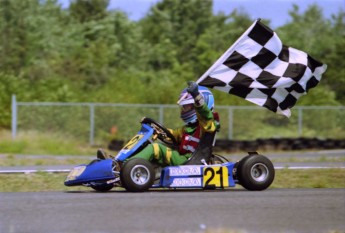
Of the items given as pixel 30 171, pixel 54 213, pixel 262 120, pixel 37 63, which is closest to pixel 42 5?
pixel 37 63

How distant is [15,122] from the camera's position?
22172mm

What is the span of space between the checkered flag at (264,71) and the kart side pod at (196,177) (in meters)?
1.01

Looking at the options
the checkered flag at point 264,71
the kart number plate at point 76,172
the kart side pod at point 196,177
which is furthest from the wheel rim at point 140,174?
the checkered flag at point 264,71

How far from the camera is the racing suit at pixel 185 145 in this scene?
838cm

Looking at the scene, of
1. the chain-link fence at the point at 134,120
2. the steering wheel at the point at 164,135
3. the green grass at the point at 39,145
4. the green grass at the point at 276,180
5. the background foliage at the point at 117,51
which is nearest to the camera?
the steering wheel at the point at 164,135

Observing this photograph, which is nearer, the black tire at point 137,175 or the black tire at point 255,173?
the black tire at point 137,175

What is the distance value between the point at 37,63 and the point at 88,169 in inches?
990

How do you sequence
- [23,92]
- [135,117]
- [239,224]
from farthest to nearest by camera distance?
[23,92] < [135,117] < [239,224]

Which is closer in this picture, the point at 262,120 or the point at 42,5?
the point at 262,120

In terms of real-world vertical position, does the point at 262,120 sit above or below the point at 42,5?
below

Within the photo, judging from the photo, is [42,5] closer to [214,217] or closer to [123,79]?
[123,79]

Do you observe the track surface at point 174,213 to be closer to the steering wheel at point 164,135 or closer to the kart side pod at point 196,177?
the kart side pod at point 196,177

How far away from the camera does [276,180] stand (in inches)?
441

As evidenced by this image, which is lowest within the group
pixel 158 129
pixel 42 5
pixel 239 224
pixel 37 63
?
pixel 239 224
